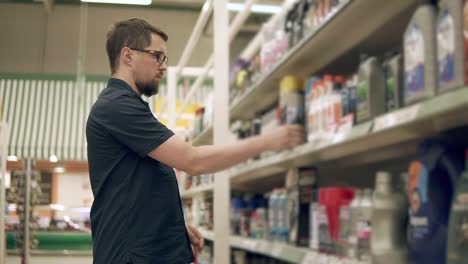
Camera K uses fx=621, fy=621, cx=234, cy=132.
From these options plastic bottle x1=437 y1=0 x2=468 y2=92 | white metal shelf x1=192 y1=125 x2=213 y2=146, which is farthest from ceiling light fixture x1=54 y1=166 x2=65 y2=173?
plastic bottle x1=437 y1=0 x2=468 y2=92

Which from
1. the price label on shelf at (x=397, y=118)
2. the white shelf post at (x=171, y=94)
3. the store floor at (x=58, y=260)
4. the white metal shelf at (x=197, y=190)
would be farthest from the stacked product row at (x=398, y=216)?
the store floor at (x=58, y=260)

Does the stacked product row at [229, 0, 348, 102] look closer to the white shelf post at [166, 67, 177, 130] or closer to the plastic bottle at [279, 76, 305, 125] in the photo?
the plastic bottle at [279, 76, 305, 125]

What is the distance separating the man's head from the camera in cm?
217

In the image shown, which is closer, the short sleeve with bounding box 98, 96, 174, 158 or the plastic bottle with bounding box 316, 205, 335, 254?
the short sleeve with bounding box 98, 96, 174, 158

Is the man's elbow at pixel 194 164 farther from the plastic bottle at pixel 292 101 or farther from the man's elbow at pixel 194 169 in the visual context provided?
the plastic bottle at pixel 292 101

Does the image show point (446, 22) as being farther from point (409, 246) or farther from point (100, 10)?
point (100, 10)

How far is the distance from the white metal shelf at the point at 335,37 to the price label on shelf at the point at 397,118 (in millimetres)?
470

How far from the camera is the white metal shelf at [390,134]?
134 cm

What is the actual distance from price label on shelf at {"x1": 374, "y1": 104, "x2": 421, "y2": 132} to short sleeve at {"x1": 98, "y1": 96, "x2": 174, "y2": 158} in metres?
0.70

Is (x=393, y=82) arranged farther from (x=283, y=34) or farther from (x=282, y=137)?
(x=283, y=34)

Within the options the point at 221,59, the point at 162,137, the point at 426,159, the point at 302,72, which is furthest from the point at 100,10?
the point at 426,159

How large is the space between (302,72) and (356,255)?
3.92 ft

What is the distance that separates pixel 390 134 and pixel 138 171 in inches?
31.2

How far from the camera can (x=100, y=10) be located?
386 inches
